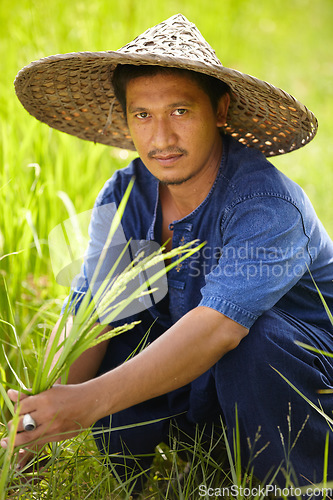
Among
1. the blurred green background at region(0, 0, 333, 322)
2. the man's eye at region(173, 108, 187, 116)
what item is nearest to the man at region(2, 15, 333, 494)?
the man's eye at region(173, 108, 187, 116)

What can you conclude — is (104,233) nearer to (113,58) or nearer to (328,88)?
(113,58)

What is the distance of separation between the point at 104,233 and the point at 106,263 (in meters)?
0.10

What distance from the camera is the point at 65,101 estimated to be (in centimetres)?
214

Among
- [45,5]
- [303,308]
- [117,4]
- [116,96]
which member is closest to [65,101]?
[116,96]

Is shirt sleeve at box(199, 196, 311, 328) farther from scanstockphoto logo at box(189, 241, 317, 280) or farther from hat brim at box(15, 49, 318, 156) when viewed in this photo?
hat brim at box(15, 49, 318, 156)

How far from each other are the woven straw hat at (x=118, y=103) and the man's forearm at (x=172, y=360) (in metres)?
0.64

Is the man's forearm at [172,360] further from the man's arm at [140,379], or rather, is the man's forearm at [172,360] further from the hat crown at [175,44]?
the hat crown at [175,44]

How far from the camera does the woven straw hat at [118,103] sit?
1696 mm

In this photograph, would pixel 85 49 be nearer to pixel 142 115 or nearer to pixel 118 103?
pixel 118 103

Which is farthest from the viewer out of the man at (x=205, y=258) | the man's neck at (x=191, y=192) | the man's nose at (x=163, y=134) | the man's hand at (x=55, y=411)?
the man's neck at (x=191, y=192)

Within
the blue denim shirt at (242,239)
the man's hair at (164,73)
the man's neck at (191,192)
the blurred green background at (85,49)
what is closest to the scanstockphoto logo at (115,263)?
the blue denim shirt at (242,239)

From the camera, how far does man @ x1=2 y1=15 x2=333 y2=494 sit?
154 centimetres

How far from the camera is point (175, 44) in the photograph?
1.77 m

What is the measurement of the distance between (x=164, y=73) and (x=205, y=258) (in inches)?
21.7
